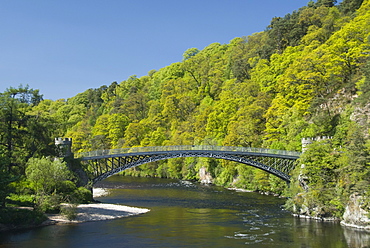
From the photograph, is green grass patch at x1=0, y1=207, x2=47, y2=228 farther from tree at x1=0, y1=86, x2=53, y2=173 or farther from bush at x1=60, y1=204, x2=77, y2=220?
tree at x1=0, y1=86, x2=53, y2=173

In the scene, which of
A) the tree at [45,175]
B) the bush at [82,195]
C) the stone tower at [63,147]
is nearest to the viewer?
the tree at [45,175]

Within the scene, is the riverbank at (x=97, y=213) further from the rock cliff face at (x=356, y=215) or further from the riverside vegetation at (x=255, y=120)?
the rock cliff face at (x=356, y=215)

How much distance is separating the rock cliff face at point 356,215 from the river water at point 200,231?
1172 millimetres

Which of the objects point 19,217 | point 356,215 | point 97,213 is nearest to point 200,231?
point 97,213

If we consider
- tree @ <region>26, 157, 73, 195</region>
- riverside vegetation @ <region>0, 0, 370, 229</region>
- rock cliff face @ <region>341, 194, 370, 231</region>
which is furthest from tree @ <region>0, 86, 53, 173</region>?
rock cliff face @ <region>341, 194, 370, 231</region>

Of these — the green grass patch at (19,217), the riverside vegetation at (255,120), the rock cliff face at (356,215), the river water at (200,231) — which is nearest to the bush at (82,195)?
the riverside vegetation at (255,120)

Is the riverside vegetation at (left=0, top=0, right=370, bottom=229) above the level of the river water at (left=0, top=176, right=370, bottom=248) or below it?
above

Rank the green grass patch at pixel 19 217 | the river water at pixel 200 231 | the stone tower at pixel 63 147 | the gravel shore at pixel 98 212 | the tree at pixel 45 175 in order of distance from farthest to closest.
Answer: the stone tower at pixel 63 147 → the tree at pixel 45 175 → the gravel shore at pixel 98 212 → the green grass patch at pixel 19 217 → the river water at pixel 200 231

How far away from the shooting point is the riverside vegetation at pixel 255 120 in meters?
40.2

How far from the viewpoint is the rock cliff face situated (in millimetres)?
34219

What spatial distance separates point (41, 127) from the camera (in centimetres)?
4812

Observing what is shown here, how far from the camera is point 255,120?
73875mm

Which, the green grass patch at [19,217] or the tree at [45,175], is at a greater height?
the tree at [45,175]

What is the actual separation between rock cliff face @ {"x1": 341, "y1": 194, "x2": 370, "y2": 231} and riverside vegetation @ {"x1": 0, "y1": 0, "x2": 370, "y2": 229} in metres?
0.49
